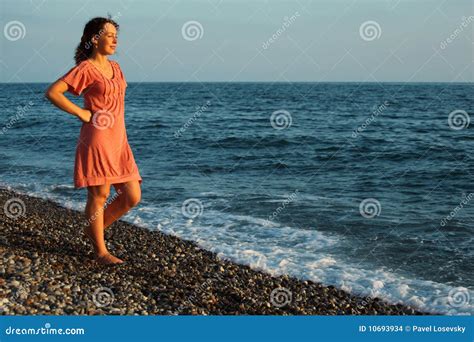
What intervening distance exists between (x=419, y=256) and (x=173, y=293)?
13.7 ft

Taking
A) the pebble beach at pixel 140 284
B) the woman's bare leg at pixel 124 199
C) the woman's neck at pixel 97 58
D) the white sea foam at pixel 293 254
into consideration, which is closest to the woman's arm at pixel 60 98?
the woman's neck at pixel 97 58

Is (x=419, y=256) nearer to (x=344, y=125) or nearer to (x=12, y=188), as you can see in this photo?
(x=12, y=188)

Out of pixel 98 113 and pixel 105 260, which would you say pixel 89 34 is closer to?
pixel 98 113

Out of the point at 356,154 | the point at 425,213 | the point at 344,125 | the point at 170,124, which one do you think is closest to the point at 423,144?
the point at 356,154

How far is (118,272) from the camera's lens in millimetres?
5781

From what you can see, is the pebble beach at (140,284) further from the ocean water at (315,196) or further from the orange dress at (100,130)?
the orange dress at (100,130)

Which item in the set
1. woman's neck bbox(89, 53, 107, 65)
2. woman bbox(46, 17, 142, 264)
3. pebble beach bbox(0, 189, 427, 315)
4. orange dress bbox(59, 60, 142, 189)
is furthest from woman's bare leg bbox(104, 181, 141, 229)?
woman's neck bbox(89, 53, 107, 65)

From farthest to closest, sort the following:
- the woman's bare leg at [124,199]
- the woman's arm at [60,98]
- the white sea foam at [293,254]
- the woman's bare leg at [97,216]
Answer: the white sea foam at [293,254]
the woman's bare leg at [124,199]
the woman's bare leg at [97,216]
the woman's arm at [60,98]

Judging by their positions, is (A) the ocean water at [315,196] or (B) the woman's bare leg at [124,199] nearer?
(B) the woman's bare leg at [124,199]

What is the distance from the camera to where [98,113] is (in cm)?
505

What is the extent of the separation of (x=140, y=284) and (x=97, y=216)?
0.79 m

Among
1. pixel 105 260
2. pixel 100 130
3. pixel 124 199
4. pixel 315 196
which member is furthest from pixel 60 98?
pixel 315 196

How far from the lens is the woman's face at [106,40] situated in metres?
4.99

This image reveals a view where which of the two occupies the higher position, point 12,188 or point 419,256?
point 419,256
